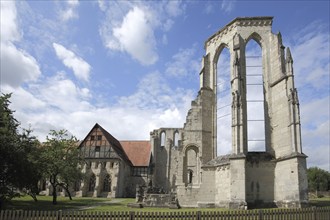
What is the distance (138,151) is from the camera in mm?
62969

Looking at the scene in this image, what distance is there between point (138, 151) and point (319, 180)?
50734mm

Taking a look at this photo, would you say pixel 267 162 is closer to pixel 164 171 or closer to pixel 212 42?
pixel 212 42

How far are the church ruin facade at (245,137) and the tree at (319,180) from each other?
219ft

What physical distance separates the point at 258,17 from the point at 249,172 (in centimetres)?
1291

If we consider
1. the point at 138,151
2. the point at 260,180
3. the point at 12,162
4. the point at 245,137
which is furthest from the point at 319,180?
the point at 12,162

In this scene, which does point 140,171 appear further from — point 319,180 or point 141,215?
point 319,180

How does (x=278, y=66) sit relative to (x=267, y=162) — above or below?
above

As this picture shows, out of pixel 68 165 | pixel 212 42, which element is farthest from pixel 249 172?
pixel 68 165

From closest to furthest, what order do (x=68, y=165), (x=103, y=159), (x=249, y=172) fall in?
(x=249, y=172), (x=68, y=165), (x=103, y=159)

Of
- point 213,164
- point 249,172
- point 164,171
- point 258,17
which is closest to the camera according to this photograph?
point 249,172

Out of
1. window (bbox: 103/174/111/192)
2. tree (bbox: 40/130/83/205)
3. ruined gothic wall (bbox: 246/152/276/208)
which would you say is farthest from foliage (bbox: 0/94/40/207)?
window (bbox: 103/174/111/192)

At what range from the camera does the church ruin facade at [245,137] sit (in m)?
22.1

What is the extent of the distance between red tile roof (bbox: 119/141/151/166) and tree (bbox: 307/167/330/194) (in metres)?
46.8

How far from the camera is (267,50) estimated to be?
26.5 meters
